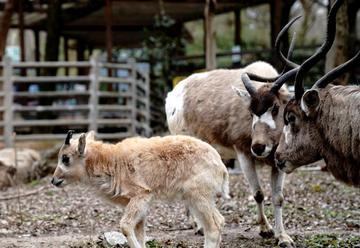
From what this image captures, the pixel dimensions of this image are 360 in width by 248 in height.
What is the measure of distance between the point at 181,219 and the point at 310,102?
10.5 feet

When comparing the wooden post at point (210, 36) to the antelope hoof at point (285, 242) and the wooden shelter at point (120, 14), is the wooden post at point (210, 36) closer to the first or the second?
the wooden shelter at point (120, 14)

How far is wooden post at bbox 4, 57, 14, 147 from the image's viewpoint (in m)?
15.2

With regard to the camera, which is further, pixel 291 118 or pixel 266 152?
pixel 266 152

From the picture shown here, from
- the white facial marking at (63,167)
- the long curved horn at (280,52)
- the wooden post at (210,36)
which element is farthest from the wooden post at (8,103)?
the white facial marking at (63,167)

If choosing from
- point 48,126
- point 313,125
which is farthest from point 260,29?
point 313,125

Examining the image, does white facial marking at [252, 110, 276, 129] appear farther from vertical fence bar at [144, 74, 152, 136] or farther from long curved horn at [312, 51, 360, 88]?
vertical fence bar at [144, 74, 152, 136]

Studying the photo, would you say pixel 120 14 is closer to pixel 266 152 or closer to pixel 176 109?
pixel 176 109

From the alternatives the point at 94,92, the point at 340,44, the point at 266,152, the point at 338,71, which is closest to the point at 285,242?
the point at 266,152

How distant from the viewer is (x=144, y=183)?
5.98 meters

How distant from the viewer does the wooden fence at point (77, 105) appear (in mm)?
15352

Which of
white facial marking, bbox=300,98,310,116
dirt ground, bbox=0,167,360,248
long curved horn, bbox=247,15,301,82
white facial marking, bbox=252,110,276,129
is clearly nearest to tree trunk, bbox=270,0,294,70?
dirt ground, bbox=0,167,360,248

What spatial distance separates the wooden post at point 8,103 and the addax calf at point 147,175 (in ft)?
30.5

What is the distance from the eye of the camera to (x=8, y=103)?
15305 mm

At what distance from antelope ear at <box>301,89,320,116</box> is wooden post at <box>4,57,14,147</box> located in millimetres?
10291
